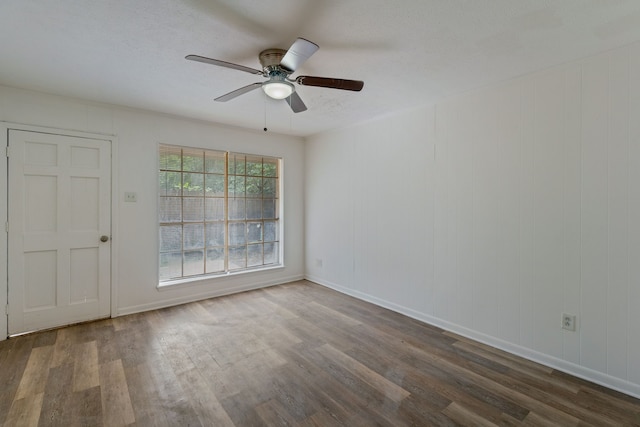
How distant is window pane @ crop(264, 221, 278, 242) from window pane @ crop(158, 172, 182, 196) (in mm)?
1401

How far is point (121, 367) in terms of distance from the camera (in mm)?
2383

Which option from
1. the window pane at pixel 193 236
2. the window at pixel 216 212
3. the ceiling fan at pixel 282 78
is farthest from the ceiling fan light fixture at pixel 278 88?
the window pane at pixel 193 236

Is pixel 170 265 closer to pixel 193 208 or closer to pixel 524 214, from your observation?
pixel 193 208

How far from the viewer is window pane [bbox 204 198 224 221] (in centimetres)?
414

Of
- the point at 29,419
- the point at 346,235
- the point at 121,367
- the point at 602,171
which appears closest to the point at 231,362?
the point at 121,367

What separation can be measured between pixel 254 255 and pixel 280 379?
2597mm

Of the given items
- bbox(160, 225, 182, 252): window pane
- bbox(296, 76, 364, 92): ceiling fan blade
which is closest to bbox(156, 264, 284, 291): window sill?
bbox(160, 225, 182, 252): window pane

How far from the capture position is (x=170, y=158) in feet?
12.7

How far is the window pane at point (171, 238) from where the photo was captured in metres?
3.82

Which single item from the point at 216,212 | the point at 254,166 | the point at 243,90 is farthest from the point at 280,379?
the point at 254,166

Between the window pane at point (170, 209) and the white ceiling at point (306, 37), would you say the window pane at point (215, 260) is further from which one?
the white ceiling at point (306, 37)

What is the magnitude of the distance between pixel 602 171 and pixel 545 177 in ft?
1.13

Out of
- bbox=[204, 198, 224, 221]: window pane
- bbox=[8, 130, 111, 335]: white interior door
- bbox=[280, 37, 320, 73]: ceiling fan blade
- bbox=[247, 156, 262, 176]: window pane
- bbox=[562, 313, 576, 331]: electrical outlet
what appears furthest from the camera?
bbox=[247, 156, 262, 176]: window pane

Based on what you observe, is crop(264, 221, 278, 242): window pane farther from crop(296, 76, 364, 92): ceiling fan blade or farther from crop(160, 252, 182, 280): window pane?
crop(296, 76, 364, 92): ceiling fan blade
